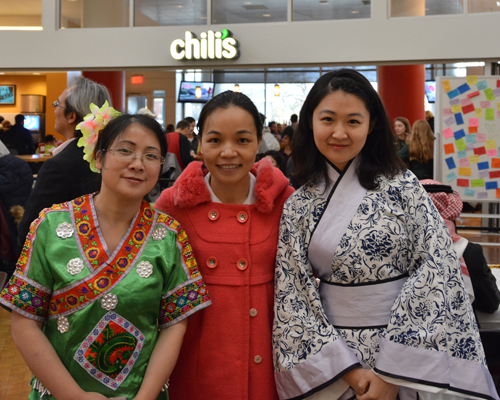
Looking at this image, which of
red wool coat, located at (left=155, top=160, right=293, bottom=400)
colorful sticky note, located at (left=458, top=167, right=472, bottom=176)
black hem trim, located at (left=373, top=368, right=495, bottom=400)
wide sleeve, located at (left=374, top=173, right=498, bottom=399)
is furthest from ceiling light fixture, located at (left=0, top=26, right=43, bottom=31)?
black hem trim, located at (left=373, top=368, right=495, bottom=400)

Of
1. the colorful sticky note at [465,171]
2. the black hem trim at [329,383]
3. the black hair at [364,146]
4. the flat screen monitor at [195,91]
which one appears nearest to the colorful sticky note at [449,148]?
the colorful sticky note at [465,171]

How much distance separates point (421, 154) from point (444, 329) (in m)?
5.59

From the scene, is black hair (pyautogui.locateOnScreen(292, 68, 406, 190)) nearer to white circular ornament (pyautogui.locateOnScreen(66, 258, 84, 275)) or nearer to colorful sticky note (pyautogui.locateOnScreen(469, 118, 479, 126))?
white circular ornament (pyautogui.locateOnScreen(66, 258, 84, 275))

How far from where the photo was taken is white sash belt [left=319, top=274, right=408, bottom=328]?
150cm

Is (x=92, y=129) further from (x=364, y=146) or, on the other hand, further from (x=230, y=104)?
(x=364, y=146)

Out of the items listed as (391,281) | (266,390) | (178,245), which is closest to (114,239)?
(178,245)

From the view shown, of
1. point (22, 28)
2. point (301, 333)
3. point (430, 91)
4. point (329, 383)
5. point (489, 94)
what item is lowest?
point (329, 383)

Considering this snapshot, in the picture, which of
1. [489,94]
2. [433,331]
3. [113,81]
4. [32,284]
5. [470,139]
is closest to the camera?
[32,284]

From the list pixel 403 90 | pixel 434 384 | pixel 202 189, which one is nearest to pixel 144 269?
pixel 202 189

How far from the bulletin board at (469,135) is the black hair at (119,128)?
5420 millimetres

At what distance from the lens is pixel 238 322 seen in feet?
5.17

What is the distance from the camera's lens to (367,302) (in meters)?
1.50

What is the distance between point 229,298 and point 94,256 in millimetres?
439

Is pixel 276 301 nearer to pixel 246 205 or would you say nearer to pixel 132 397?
pixel 246 205
